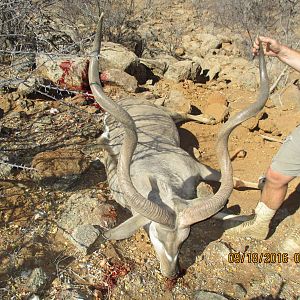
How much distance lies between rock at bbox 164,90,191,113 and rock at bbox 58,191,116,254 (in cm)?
239

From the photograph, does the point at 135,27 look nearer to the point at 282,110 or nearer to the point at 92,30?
the point at 92,30

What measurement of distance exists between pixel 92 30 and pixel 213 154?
411 centimetres

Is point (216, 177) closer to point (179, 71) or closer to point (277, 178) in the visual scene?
point (277, 178)

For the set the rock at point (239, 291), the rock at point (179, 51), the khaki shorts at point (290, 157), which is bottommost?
the rock at point (179, 51)

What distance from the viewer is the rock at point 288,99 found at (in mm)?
6387

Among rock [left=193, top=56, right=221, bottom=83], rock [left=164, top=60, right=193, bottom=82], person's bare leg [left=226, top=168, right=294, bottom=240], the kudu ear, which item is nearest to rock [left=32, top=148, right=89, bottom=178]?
the kudu ear

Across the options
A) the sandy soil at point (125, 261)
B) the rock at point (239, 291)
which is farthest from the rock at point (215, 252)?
the rock at point (239, 291)

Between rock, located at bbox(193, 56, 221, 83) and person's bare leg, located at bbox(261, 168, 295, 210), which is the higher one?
person's bare leg, located at bbox(261, 168, 295, 210)

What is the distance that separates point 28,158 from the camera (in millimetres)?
4883

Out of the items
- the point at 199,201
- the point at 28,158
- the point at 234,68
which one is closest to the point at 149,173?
the point at 199,201

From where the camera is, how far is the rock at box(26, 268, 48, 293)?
134 inches

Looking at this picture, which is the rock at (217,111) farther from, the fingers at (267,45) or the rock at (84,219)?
the rock at (84,219)

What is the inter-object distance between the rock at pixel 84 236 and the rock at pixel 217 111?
2.95m

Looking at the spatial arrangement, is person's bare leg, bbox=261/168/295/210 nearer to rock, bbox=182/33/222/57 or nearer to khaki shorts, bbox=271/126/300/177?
khaki shorts, bbox=271/126/300/177
